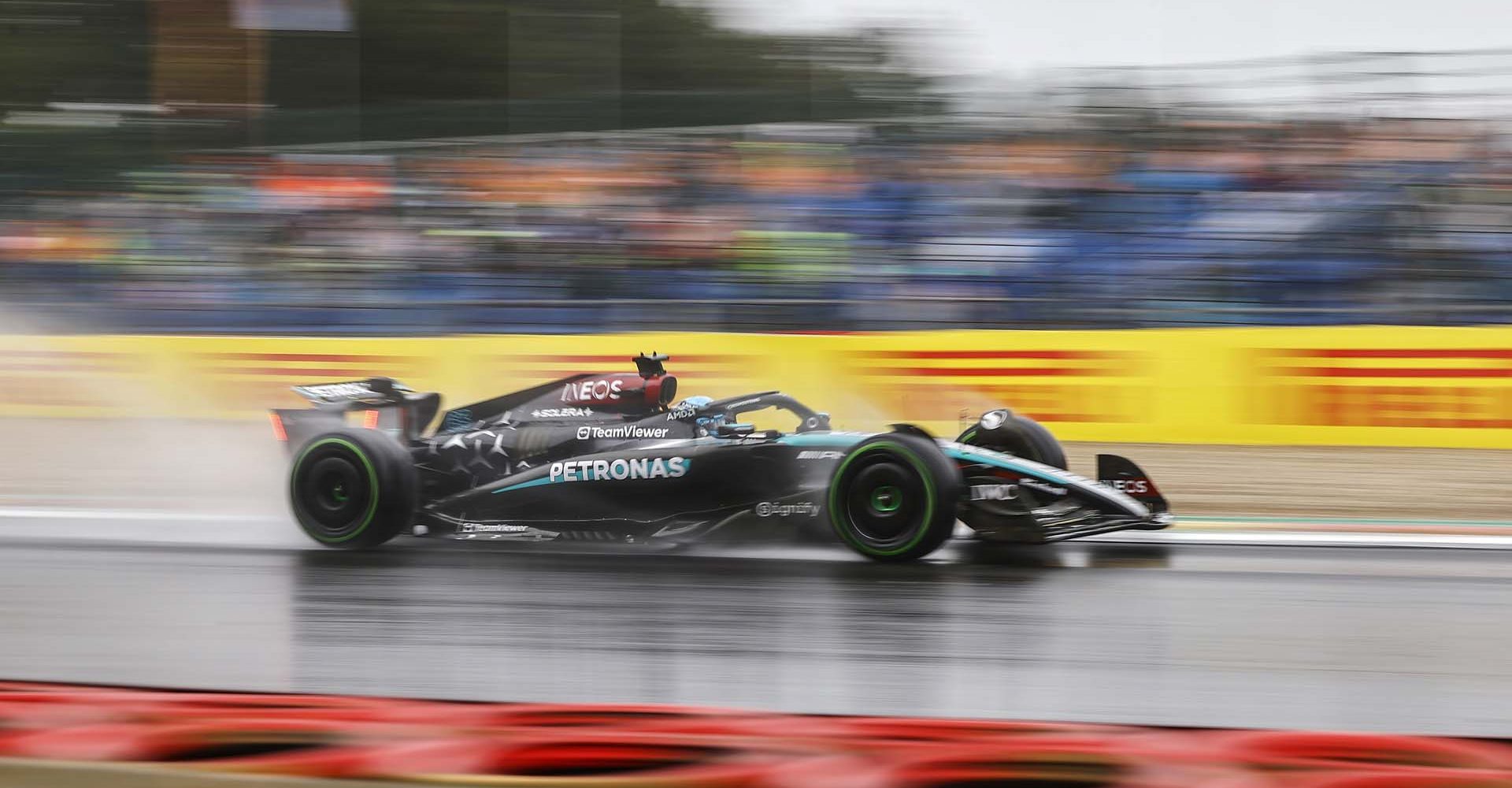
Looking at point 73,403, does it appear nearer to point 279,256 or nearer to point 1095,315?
point 279,256

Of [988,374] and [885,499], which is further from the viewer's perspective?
[988,374]

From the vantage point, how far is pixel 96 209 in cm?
1336

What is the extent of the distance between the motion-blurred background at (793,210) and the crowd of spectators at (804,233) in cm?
2

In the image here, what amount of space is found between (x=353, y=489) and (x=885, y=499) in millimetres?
2499

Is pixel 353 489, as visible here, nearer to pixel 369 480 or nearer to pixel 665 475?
pixel 369 480

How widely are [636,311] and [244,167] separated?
185 inches

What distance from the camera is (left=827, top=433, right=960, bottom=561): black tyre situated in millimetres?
6043

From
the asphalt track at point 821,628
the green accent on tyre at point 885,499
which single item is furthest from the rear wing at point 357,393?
the green accent on tyre at point 885,499

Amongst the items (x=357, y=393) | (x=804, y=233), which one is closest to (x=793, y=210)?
(x=804, y=233)

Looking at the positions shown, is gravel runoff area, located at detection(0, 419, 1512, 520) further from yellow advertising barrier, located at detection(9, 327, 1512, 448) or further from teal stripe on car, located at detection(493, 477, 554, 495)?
teal stripe on car, located at detection(493, 477, 554, 495)

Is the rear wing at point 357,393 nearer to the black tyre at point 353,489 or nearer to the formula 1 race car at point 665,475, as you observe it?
the formula 1 race car at point 665,475

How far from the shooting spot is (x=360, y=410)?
7.31 meters

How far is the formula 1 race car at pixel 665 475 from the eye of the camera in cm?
624

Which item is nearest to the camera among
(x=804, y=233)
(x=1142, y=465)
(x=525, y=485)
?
(x=525, y=485)
